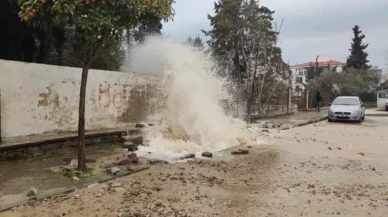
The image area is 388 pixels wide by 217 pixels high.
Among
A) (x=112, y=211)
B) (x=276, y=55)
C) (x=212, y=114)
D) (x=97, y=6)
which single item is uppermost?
(x=276, y=55)

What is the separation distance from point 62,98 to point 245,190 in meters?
6.10

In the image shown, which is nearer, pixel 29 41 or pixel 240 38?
pixel 29 41

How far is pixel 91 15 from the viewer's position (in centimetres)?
689

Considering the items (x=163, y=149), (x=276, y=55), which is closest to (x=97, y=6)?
(x=163, y=149)

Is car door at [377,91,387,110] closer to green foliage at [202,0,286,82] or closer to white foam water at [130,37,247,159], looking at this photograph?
green foliage at [202,0,286,82]

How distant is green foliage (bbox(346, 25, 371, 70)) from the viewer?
5681 cm

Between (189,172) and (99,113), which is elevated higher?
(99,113)

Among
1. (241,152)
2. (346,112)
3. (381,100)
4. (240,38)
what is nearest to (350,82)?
(381,100)

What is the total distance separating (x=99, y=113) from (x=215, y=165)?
492 cm

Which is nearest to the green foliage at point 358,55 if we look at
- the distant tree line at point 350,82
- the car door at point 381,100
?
the distant tree line at point 350,82

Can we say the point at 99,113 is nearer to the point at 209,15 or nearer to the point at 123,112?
the point at 123,112

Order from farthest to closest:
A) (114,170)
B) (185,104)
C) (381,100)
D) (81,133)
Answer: (381,100) → (185,104) → (81,133) → (114,170)

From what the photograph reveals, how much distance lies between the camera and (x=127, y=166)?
25.7 ft

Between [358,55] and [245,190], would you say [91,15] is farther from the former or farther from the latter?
[358,55]
